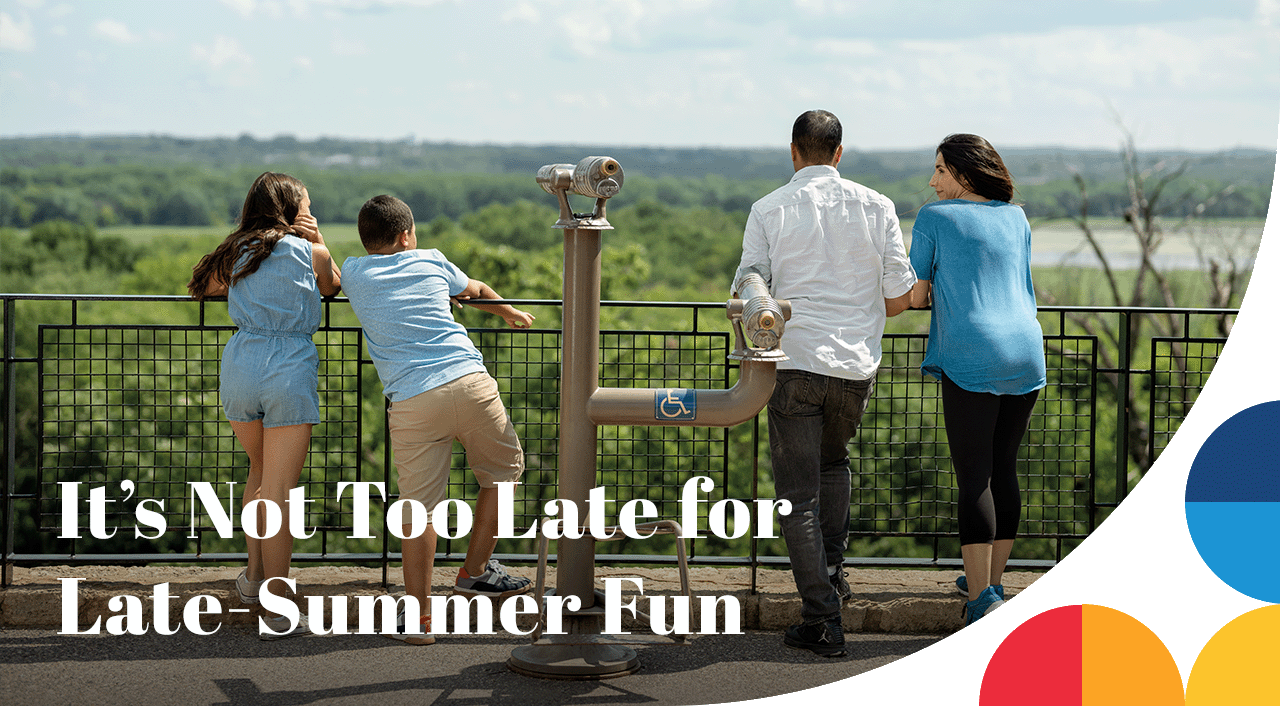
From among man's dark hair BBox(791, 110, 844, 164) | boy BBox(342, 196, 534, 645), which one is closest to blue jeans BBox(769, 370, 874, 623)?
man's dark hair BBox(791, 110, 844, 164)

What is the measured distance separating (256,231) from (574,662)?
171 cm

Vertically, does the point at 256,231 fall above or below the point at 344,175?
below

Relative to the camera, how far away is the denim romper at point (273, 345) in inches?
142

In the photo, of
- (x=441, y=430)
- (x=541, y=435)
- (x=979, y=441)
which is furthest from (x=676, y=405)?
(x=541, y=435)

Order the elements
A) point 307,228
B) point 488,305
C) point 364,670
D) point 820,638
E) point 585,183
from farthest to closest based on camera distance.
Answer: point 488,305
point 307,228
point 820,638
point 364,670
point 585,183

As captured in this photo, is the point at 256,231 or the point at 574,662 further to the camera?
the point at 256,231

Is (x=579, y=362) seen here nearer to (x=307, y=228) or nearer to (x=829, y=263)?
(x=829, y=263)

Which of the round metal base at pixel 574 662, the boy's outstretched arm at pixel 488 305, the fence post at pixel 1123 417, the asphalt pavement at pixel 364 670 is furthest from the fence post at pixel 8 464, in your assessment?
the fence post at pixel 1123 417

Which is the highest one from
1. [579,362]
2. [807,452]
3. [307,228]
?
[307,228]

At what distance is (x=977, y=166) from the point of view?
3.55 m

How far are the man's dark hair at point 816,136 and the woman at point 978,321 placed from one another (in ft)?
1.14

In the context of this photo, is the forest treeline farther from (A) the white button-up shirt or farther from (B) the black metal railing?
(A) the white button-up shirt

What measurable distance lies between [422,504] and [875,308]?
1558 millimetres

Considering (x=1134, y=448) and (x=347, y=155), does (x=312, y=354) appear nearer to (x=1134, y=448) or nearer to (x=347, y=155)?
(x=1134, y=448)
